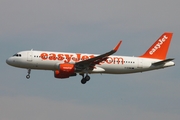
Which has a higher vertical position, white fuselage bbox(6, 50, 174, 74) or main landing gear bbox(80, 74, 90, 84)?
white fuselage bbox(6, 50, 174, 74)

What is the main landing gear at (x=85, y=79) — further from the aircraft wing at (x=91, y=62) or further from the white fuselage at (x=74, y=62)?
the aircraft wing at (x=91, y=62)

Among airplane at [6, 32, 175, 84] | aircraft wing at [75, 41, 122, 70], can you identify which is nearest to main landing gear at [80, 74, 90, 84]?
airplane at [6, 32, 175, 84]

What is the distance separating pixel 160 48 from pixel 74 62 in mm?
17156

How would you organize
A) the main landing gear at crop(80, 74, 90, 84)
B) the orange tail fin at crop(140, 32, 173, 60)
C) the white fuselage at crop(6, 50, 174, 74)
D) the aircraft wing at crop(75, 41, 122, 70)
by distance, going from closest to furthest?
the aircraft wing at crop(75, 41, 122, 70) → the white fuselage at crop(6, 50, 174, 74) → the main landing gear at crop(80, 74, 90, 84) → the orange tail fin at crop(140, 32, 173, 60)

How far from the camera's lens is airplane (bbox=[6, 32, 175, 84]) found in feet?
258

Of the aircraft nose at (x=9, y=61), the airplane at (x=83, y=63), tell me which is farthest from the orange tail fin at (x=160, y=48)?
the aircraft nose at (x=9, y=61)

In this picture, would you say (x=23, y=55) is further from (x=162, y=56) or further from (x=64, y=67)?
(x=162, y=56)

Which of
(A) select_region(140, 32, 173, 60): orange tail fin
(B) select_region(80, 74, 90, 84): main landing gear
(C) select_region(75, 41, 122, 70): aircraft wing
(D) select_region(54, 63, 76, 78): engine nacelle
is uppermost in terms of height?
(A) select_region(140, 32, 173, 60): orange tail fin

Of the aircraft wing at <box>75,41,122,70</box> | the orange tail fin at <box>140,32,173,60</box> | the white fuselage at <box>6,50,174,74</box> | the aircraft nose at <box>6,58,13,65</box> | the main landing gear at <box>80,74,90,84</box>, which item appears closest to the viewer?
the aircraft wing at <box>75,41,122,70</box>

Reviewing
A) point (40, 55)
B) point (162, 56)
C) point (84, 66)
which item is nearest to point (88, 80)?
point (84, 66)

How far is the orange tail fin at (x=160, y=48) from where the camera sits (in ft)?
288

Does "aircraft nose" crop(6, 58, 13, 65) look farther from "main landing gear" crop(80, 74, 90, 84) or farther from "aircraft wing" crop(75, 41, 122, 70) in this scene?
"main landing gear" crop(80, 74, 90, 84)

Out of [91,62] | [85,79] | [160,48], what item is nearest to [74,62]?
[91,62]

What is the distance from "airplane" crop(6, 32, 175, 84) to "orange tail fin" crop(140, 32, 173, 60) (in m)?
0.84
